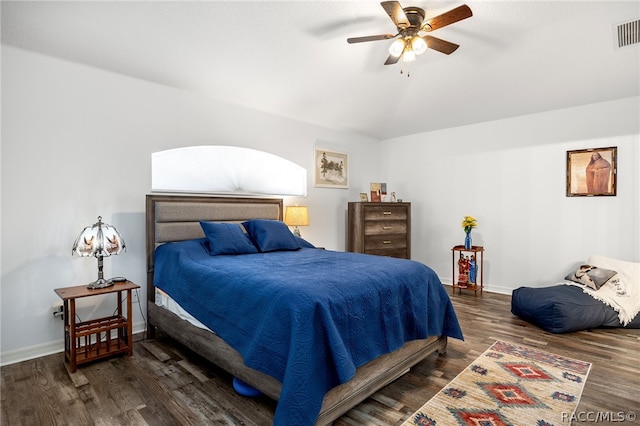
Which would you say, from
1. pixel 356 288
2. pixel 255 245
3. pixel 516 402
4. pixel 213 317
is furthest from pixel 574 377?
pixel 255 245

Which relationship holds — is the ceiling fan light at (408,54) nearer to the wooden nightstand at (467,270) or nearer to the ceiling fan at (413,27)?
the ceiling fan at (413,27)

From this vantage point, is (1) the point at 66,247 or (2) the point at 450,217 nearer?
(1) the point at 66,247

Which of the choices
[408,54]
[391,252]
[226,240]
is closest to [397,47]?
[408,54]

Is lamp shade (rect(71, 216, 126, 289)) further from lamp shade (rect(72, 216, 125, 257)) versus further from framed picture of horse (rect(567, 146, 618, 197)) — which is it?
framed picture of horse (rect(567, 146, 618, 197))

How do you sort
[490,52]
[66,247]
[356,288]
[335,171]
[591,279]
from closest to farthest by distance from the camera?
[356,288] → [66,247] → [490,52] → [591,279] → [335,171]

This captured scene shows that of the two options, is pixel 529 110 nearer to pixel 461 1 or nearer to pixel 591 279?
pixel 591 279

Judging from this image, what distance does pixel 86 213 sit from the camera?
9.93ft

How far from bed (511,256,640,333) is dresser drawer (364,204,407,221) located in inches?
79.0

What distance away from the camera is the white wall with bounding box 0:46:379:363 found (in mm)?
2689

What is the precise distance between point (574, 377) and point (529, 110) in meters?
3.38

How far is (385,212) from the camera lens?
17.2 feet

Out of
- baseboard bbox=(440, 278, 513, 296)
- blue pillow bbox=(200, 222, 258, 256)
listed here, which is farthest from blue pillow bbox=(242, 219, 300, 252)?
baseboard bbox=(440, 278, 513, 296)

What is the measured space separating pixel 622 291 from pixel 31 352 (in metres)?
5.49

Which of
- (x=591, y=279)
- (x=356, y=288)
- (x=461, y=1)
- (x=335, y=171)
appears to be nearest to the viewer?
(x=356, y=288)
